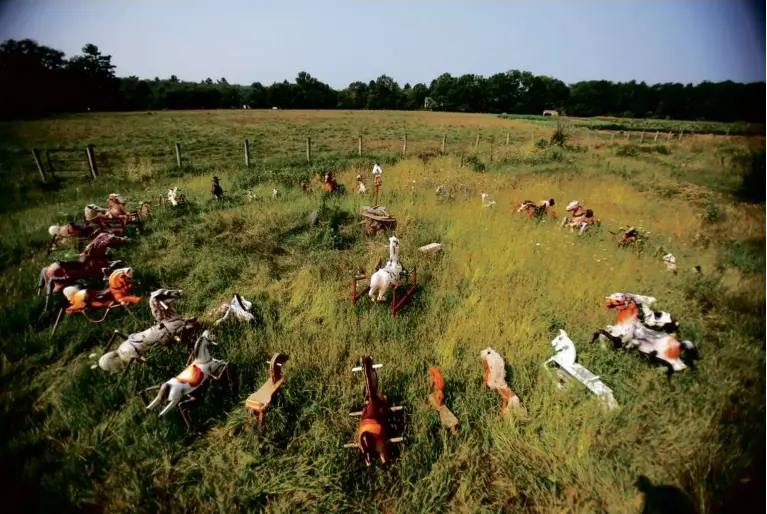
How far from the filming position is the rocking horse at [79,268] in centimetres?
432

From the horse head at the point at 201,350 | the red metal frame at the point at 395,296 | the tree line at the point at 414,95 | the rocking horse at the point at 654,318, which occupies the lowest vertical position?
the red metal frame at the point at 395,296

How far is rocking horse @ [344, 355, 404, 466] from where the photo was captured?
2664 mm

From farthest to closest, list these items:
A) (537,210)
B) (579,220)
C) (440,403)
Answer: (537,210), (579,220), (440,403)

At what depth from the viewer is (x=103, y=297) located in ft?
13.9

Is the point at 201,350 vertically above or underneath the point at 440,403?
above

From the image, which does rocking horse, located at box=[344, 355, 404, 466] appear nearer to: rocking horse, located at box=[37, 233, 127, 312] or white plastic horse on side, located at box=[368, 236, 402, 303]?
white plastic horse on side, located at box=[368, 236, 402, 303]

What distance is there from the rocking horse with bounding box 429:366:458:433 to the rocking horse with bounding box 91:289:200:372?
2.78 m

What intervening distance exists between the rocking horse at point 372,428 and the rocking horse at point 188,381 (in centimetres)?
147

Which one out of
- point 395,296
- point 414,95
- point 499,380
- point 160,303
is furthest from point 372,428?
point 414,95

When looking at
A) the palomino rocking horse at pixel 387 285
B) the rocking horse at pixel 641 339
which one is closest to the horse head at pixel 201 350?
the palomino rocking horse at pixel 387 285

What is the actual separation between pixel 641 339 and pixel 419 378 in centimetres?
248

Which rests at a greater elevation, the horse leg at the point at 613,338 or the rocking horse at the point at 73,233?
the rocking horse at the point at 73,233

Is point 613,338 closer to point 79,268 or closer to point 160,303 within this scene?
point 160,303

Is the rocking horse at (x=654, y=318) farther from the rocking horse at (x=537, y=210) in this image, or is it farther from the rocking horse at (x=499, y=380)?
the rocking horse at (x=537, y=210)
